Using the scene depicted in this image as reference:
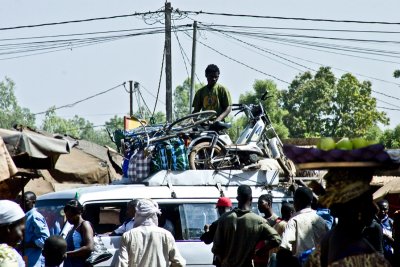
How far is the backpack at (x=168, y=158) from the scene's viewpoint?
13633 millimetres

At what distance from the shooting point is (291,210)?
1149 centimetres

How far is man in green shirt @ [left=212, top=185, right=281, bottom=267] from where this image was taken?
33.6 feet

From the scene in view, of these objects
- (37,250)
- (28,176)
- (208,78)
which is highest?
(208,78)

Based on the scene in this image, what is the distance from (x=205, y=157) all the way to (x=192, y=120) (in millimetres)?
662

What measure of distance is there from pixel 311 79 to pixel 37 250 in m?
60.3

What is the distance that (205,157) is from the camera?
1431 centimetres

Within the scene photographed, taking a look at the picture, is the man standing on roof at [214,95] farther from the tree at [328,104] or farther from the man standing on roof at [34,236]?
the tree at [328,104]

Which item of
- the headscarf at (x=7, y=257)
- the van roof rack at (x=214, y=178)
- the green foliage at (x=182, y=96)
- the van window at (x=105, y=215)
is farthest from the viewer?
the green foliage at (x=182, y=96)

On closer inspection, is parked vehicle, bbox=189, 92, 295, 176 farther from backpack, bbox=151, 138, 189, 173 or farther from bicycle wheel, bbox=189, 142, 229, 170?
backpack, bbox=151, 138, 189, 173

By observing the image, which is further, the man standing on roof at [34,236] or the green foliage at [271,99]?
the green foliage at [271,99]

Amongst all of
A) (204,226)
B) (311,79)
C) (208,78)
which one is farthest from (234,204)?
(311,79)

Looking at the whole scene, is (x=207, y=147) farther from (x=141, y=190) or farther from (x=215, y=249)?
(x=215, y=249)

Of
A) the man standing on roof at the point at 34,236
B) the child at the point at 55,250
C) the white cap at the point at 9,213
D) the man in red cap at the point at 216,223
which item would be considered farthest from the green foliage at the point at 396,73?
the white cap at the point at 9,213

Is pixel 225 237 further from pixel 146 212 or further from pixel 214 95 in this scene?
pixel 214 95
